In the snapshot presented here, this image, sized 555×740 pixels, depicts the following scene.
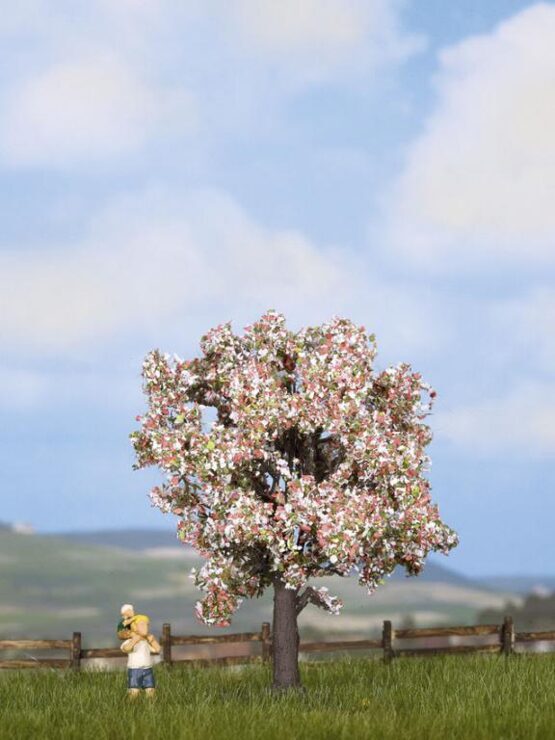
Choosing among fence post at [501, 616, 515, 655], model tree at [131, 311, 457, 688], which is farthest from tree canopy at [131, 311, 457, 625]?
fence post at [501, 616, 515, 655]

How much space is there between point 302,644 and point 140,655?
668 centimetres

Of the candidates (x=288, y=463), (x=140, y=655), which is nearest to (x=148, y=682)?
(x=140, y=655)

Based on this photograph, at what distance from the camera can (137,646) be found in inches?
747

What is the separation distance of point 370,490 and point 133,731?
6.10 m

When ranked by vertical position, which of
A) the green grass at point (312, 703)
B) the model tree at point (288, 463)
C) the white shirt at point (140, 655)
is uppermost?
the model tree at point (288, 463)

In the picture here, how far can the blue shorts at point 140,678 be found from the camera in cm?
1909

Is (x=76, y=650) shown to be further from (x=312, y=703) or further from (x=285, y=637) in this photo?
(x=312, y=703)

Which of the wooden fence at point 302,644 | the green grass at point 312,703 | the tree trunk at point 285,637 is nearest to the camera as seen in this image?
the green grass at point 312,703

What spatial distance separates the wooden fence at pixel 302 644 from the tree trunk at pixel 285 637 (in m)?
4.53

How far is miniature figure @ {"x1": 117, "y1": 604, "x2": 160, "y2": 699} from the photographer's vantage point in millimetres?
18938

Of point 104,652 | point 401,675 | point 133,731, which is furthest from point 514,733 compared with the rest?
point 104,652

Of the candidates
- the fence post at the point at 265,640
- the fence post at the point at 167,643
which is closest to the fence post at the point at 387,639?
the fence post at the point at 265,640

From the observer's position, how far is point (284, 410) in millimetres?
18953

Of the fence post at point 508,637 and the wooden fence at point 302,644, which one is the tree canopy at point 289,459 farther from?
the fence post at point 508,637
